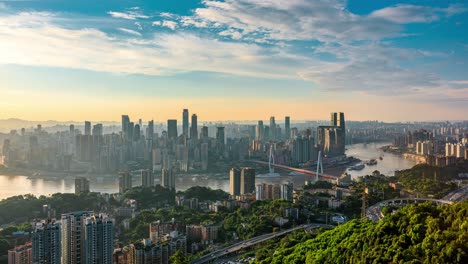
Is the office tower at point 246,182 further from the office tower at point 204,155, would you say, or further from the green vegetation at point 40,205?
the office tower at point 204,155

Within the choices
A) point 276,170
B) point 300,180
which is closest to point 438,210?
point 300,180

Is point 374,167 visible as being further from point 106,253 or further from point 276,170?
point 106,253

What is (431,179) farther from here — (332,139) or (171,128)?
(171,128)

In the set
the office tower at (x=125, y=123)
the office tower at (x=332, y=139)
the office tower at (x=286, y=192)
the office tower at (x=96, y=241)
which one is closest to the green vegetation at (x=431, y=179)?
the office tower at (x=286, y=192)

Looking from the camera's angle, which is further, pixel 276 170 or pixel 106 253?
pixel 276 170

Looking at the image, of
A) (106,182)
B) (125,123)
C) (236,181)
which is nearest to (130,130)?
(125,123)
